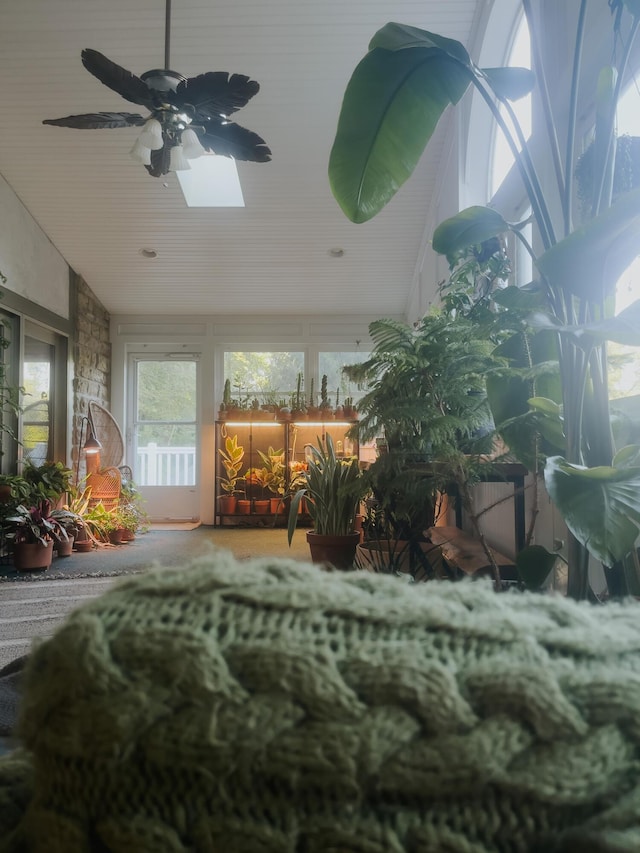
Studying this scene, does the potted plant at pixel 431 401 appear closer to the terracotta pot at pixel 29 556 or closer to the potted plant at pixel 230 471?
the terracotta pot at pixel 29 556

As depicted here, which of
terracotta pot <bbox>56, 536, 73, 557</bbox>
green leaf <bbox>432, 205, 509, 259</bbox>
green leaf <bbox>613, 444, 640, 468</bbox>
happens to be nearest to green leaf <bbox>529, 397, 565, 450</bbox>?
green leaf <bbox>613, 444, 640, 468</bbox>

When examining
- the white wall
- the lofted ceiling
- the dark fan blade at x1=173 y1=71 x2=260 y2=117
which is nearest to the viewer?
the dark fan blade at x1=173 y1=71 x2=260 y2=117

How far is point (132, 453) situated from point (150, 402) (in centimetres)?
71

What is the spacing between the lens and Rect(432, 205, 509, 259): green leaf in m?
1.25

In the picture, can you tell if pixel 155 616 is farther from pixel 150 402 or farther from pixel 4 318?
pixel 150 402

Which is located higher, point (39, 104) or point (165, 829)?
point (39, 104)

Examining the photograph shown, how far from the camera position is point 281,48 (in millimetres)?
3992

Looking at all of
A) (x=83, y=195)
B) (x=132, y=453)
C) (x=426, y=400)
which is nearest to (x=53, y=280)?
(x=83, y=195)

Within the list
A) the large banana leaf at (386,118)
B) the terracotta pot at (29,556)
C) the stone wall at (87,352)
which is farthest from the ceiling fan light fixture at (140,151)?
the stone wall at (87,352)

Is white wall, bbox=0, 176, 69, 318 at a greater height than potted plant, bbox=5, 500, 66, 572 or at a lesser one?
greater

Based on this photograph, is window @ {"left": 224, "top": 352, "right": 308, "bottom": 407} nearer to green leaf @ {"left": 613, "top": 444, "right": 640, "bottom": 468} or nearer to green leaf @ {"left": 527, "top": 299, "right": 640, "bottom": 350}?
green leaf @ {"left": 613, "top": 444, "right": 640, "bottom": 468}

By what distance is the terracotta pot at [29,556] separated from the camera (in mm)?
4199

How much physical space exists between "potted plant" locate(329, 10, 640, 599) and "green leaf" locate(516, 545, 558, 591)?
3.7 inches

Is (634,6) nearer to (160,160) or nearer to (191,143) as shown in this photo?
(191,143)
